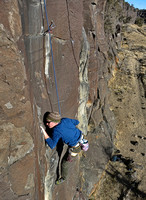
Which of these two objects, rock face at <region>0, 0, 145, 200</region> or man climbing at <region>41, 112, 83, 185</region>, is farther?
man climbing at <region>41, 112, 83, 185</region>

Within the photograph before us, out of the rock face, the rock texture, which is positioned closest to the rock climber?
the rock face

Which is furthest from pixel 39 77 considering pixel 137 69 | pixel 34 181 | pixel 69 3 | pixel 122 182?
pixel 137 69

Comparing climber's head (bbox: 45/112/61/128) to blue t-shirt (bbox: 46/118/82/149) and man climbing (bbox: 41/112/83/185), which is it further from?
blue t-shirt (bbox: 46/118/82/149)

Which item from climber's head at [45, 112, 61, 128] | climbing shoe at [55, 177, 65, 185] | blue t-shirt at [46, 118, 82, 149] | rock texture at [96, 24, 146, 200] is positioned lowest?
rock texture at [96, 24, 146, 200]

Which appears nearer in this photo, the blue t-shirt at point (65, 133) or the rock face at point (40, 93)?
the rock face at point (40, 93)

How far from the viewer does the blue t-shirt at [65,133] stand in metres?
3.59

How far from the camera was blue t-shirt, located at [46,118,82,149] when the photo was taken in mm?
3586

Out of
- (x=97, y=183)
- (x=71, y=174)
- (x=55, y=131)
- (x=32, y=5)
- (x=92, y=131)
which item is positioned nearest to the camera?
(x=32, y=5)

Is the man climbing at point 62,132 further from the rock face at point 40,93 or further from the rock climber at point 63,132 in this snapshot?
the rock face at point 40,93

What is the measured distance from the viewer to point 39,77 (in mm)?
3709

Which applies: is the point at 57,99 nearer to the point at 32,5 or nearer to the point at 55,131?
the point at 55,131

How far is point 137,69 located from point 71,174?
14.6m

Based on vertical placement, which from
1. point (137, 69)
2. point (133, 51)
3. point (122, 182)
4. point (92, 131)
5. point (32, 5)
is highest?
point (32, 5)

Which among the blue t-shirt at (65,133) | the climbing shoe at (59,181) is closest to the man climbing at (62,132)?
the blue t-shirt at (65,133)
